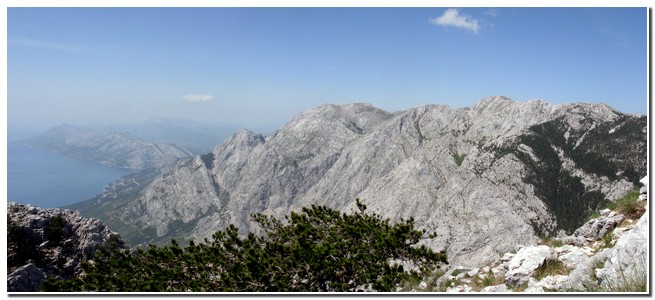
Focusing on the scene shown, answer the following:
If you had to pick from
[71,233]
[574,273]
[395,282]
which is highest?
[574,273]

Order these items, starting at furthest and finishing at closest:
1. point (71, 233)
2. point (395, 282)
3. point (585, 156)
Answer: point (585, 156)
point (71, 233)
point (395, 282)

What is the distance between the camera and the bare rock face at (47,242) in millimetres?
20625

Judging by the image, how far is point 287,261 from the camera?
13.2 metres

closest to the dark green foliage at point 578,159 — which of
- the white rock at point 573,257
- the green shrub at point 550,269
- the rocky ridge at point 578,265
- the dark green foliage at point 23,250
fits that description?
the rocky ridge at point 578,265

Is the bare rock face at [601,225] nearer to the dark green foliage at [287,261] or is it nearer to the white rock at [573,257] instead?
the white rock at [573,257]

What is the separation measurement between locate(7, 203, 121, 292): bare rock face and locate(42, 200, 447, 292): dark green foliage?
619cm

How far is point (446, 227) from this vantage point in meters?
181

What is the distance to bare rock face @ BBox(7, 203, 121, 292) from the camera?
20625 millimetres

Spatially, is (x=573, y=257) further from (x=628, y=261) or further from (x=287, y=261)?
(x=287, y=261)

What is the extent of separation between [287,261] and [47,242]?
21.6 meters

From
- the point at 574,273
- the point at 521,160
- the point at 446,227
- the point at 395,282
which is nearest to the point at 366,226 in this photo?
the point at 395,282

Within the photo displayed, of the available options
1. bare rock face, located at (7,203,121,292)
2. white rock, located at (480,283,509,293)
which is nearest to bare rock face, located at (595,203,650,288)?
white rock, located at (480,283,509,293)
